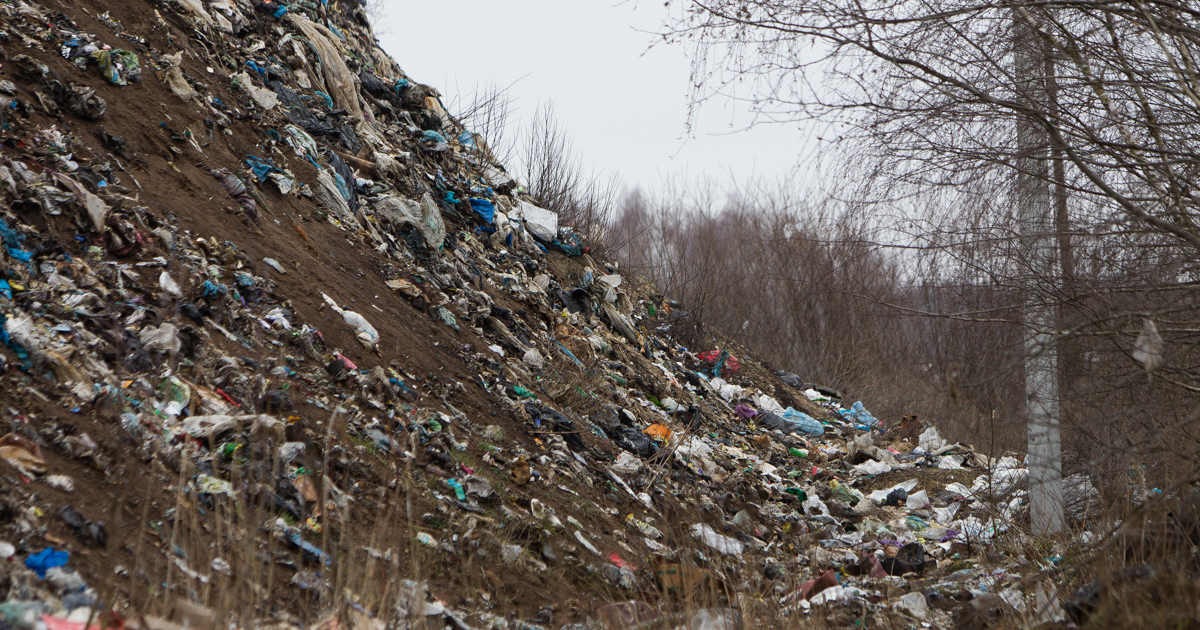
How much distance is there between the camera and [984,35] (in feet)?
9.54

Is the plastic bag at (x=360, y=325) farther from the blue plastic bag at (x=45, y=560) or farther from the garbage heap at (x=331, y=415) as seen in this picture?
the blue plastic bag at (x=45, y=560)

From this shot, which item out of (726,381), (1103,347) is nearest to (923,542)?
(1103,347)

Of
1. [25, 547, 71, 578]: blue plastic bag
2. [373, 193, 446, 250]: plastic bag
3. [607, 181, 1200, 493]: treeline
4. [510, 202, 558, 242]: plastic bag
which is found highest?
[510, 202, 558, 242]: plastic bag

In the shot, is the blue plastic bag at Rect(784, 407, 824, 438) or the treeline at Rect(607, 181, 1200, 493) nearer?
the treeline at Rect(607, 181, 1200, 493)

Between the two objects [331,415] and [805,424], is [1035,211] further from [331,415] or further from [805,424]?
[805,424]

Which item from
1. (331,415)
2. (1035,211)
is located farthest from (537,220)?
(1035,211)

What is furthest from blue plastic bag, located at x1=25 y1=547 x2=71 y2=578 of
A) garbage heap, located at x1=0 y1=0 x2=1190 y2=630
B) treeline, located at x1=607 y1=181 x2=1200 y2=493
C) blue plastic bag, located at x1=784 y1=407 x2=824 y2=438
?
blue plastic bag, located at x1=784 y1=407 x2=824 y2=438

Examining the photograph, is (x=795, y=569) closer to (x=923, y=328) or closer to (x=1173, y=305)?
(x=923, y=328)

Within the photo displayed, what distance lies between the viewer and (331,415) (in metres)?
3.28

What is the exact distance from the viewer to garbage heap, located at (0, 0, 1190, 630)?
216 cm

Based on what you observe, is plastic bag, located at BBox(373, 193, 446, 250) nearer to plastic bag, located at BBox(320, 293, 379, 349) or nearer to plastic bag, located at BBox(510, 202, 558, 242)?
plastic bag, located at BBox(320, 293, 379, 349)

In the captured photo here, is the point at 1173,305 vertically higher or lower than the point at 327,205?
lower

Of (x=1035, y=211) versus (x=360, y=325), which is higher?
(x=1035, y=211)

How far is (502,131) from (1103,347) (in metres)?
8.57
